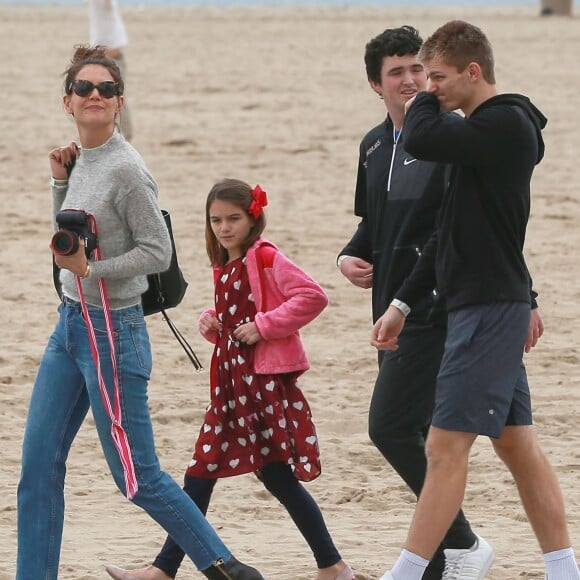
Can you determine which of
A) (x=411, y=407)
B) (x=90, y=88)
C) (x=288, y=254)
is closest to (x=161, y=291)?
(x=90, y=88)

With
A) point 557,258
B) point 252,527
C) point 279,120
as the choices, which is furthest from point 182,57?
point 252,527

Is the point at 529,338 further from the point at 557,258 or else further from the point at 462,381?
the point at 557,258

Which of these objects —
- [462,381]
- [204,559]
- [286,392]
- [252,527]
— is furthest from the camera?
[252,527]

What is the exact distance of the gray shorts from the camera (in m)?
4.42

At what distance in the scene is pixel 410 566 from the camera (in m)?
4.52

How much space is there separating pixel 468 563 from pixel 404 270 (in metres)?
1.00

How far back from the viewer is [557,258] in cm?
1074

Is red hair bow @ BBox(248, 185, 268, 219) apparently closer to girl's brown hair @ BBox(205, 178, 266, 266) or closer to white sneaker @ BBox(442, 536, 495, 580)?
girl's brown hair @ BBox(205, 178, 266, 266)

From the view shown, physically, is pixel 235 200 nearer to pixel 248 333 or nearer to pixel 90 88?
pixel 248 333

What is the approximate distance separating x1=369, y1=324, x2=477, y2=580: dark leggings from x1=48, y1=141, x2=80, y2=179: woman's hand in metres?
1.23

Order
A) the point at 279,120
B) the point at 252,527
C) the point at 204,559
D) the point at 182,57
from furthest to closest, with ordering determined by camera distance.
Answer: the point at 182,57 → the point at 279,120 → the point at 252,527 → the point at 204,559

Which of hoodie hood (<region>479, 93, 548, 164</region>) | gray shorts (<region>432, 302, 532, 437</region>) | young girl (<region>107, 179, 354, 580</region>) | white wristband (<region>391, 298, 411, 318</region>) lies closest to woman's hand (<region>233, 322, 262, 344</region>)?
young girl (<region>107, 179, 354, 580</region>)

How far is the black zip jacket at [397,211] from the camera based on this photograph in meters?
4.85

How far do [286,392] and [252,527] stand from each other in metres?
1.01
